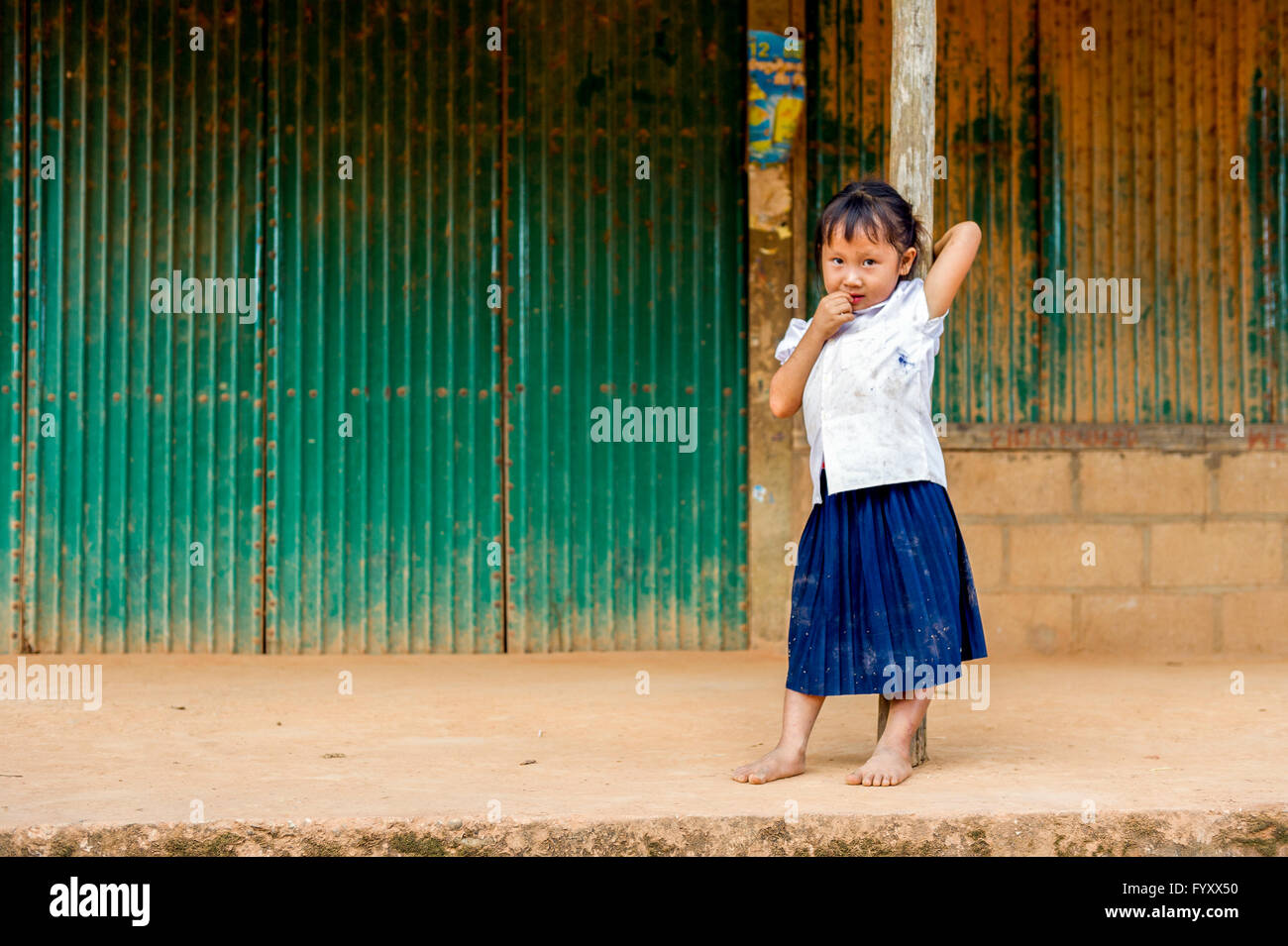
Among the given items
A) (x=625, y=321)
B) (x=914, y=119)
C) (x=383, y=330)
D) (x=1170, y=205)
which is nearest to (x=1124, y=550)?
(x=1170, y=205)

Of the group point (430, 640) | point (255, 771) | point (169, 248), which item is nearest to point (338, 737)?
point (255, 771)

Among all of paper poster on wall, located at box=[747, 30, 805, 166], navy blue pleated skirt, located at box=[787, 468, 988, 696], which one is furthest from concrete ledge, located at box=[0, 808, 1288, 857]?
paper poster on wall, located at box=[747, 30, 805, 166]

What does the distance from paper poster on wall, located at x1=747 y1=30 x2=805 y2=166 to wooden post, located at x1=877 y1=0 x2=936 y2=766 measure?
1.79m

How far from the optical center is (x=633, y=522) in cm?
585

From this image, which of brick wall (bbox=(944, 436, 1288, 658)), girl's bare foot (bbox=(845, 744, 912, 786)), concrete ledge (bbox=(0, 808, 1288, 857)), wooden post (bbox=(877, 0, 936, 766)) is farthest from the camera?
brick wall (bbox=(944, 436, 1288, 658))

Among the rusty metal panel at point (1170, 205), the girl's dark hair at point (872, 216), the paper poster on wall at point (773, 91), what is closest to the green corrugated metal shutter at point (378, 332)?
the paper poster on wall at point (773, 91)

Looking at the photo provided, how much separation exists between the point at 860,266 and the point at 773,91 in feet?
8.46

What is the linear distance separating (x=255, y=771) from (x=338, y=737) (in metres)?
0.57

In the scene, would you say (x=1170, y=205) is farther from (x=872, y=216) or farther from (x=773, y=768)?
(x=773, y=768)

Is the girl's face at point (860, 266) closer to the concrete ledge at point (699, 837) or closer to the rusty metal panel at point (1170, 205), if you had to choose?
the concrete ledge at point (699, 837)

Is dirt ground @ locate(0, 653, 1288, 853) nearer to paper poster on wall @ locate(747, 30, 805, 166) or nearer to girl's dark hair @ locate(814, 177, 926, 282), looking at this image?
girl's dark hair @ locate(814, 177, 926, 282)

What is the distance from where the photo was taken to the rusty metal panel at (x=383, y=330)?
18.9 feet

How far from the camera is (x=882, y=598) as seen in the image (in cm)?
340

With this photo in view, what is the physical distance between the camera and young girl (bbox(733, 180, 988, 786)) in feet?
11.0
